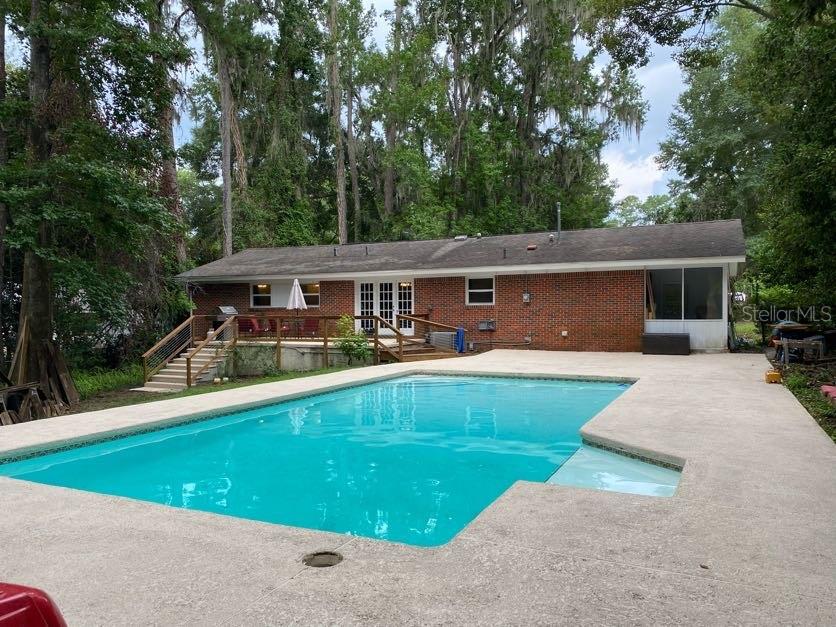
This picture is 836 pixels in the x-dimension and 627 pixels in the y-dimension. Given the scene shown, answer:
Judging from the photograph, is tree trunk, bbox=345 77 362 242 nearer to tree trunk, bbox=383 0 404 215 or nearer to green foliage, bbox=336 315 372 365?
tree trunk, bbox=383 0 404 215

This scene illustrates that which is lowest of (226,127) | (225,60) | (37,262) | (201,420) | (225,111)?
(201,420)

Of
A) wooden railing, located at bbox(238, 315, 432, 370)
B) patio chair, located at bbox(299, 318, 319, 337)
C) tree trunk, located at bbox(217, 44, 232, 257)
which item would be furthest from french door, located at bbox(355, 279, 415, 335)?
tree trunk, located at bbox(217, 44, 232, 257)

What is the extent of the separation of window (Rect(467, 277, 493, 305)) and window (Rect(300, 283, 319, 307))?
5.41m

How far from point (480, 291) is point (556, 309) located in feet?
7.94

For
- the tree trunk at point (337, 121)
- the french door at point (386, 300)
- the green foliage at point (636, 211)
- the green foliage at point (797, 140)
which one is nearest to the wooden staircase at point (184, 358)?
the french door at point (386, 300)

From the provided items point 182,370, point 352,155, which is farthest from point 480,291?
point 352,155

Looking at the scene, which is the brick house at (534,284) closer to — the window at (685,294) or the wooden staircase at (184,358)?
the window at (685,294)

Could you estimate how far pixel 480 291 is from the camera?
17703mm

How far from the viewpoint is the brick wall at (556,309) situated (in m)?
15.9

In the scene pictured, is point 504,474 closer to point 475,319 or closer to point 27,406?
point 27,406

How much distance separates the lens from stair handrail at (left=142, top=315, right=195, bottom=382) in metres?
13.9

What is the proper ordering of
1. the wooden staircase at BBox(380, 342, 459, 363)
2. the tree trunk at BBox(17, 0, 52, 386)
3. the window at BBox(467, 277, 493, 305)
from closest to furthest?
the tree trunk at BBox(17, 0, 52, 386)
the wooden staircase at BBox(380, 342, 459, 363)
the window at BBox(467, 277, 493, 305)

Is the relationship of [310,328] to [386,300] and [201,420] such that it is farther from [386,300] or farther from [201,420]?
[201,420]

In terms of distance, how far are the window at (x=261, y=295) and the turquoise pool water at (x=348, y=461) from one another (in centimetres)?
1114
